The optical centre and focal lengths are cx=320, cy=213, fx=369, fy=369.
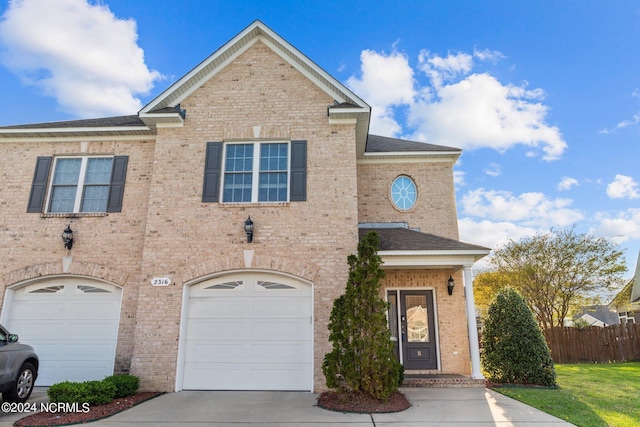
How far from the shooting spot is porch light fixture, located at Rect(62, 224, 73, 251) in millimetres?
9242

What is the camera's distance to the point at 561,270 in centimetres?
1934

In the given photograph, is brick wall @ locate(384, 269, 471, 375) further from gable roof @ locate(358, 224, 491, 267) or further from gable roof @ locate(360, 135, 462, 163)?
gable roof @ locate(360, 135, 462, 163)

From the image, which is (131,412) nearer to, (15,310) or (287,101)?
(15,310)

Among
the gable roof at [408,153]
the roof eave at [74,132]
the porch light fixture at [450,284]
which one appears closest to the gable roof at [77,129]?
the roof eave at [74,132]

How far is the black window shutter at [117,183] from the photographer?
9664 mm

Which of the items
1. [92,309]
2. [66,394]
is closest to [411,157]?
[92,309]

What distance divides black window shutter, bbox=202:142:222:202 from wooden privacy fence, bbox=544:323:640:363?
14463mm

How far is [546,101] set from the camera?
12.9 m

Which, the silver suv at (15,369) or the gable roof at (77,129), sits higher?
the gable roof at (77,129)

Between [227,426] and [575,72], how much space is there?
1369cm

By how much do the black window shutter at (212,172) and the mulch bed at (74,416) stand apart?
4606 millimetres

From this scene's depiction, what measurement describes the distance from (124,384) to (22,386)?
5.64 feet

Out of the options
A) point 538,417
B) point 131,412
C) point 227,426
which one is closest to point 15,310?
point 131,412

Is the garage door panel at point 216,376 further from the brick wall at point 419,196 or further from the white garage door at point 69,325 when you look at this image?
the brick wall at point 419,196
